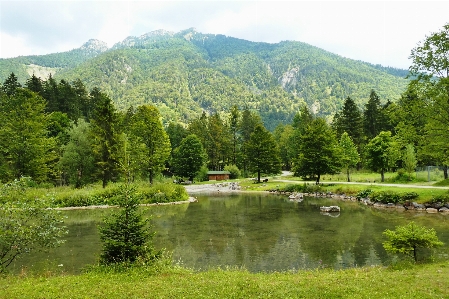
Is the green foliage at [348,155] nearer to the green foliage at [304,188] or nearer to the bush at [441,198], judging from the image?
the green foliage at [304,188]

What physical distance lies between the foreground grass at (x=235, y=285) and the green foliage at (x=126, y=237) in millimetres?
1170

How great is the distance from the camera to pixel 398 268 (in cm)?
1205

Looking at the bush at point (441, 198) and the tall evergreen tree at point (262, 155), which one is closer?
the bush at point (441, 198)

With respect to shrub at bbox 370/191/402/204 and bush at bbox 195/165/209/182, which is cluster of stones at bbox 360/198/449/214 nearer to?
shrub at bbox 370/191/402/204

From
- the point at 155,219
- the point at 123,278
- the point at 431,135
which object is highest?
the point at 431,135

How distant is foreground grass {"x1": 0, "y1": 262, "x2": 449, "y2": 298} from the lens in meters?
9.18

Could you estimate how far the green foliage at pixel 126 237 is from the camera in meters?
12.8

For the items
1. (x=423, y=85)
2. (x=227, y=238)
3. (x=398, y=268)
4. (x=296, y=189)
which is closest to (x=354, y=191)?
(x=296, y=189)

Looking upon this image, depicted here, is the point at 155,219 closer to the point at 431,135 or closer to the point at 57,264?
the point at 57,264

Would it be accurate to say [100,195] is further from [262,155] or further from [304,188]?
[262,155]

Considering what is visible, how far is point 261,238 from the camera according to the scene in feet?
69.1

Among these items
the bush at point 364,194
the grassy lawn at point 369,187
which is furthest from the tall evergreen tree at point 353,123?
the bush at point 364,194

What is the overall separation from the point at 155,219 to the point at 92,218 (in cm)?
661

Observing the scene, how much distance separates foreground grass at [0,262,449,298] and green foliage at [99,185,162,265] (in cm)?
117
